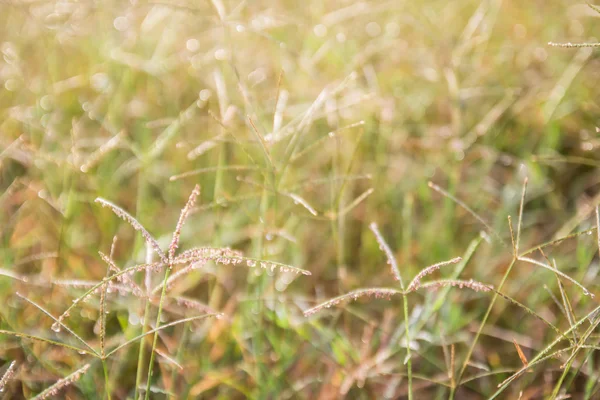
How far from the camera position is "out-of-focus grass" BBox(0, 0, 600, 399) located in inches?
39.8

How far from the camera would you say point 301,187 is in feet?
4.40

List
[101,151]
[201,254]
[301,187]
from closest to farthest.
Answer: [201,254]
[101,151]
[301,187]

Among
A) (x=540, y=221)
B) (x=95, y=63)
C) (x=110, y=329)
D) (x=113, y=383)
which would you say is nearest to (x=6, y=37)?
(x=95, y=63)

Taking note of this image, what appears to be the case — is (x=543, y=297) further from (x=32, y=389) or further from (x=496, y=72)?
(x=32, y=389)

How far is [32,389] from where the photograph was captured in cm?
94

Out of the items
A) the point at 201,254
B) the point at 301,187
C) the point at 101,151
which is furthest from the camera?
the point at 301,187

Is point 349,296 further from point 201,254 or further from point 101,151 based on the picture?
point 101,151

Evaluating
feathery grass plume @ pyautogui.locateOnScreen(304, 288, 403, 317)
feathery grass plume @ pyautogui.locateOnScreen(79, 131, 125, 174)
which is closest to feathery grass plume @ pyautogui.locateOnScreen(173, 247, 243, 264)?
feathery grass plume @ pyautogui.locateOnScreen(304, 288, 403, 317)

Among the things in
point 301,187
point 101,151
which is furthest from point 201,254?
point 301,187

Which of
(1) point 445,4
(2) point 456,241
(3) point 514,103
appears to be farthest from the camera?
(1) point 445,4

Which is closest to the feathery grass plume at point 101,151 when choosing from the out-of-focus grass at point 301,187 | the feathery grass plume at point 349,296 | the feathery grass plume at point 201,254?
the out-of-focus grass at point 301,187

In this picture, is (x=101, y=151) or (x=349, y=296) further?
(x=101, y=151)

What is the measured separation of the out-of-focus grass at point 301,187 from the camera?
101 centimetres

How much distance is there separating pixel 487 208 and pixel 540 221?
14cm
